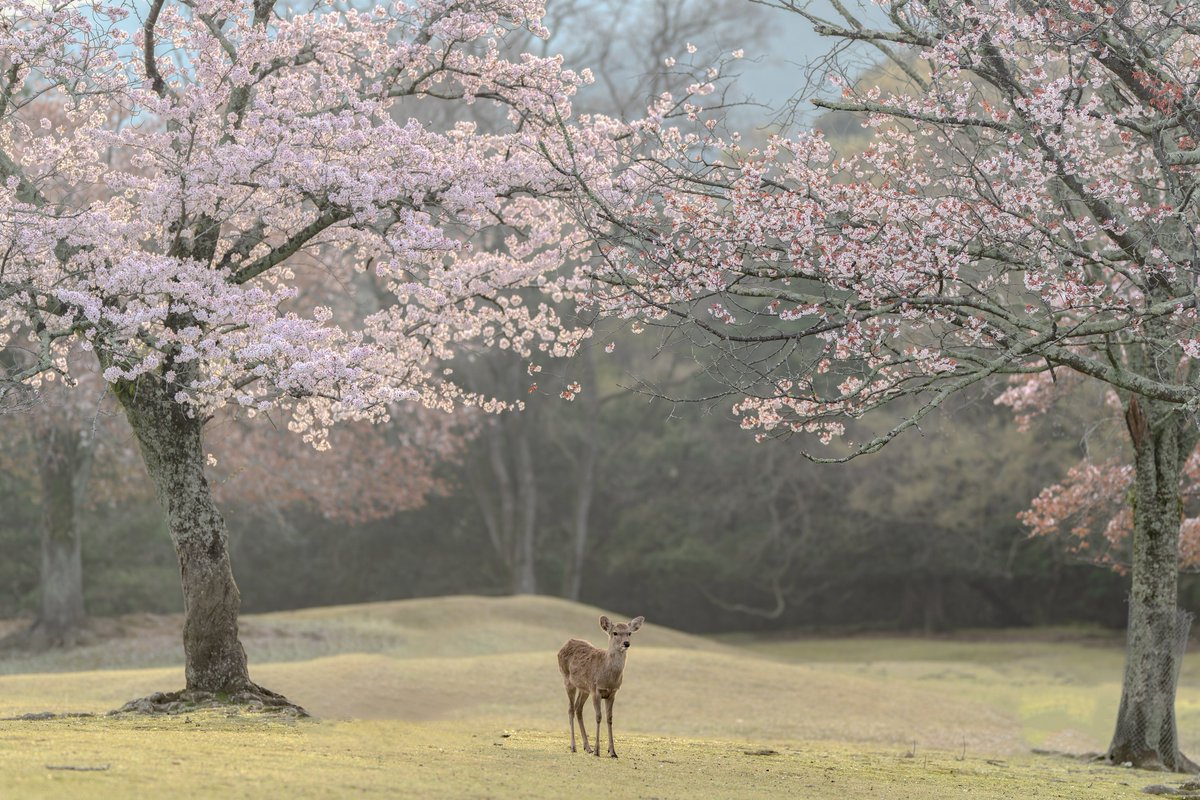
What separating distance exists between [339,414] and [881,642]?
26.5 meters

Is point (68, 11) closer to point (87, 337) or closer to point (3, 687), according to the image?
point (87, 337)

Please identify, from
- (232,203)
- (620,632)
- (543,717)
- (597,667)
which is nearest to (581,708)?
(597,667)

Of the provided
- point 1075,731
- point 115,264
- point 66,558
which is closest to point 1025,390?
point 1075,731

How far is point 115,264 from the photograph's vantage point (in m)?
12.6

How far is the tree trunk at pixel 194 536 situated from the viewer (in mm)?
13547

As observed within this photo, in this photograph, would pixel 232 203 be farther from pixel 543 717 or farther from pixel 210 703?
pixel 543 717

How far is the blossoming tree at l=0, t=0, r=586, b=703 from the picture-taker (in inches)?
484

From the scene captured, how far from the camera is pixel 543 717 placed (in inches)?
718

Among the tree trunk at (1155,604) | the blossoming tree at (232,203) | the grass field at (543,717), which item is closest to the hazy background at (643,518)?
the grass field at (543,717)

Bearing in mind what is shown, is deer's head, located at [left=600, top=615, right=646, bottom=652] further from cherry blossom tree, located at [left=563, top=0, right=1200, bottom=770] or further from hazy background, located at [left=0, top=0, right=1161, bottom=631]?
hazy background, located at [left=0, top=0, right=1161, bottom=631]

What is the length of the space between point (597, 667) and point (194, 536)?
5.74 m

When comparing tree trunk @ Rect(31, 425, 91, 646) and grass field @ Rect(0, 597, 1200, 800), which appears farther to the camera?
tree trunk @ Rect(31, 425, 91, 646)

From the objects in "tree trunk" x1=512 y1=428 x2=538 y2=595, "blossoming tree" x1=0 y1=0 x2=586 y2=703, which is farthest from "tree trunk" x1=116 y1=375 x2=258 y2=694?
"tree trunk" x1=512 y1=428 x2=538 y2=595

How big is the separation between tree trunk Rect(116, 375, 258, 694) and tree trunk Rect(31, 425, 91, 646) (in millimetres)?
14319
